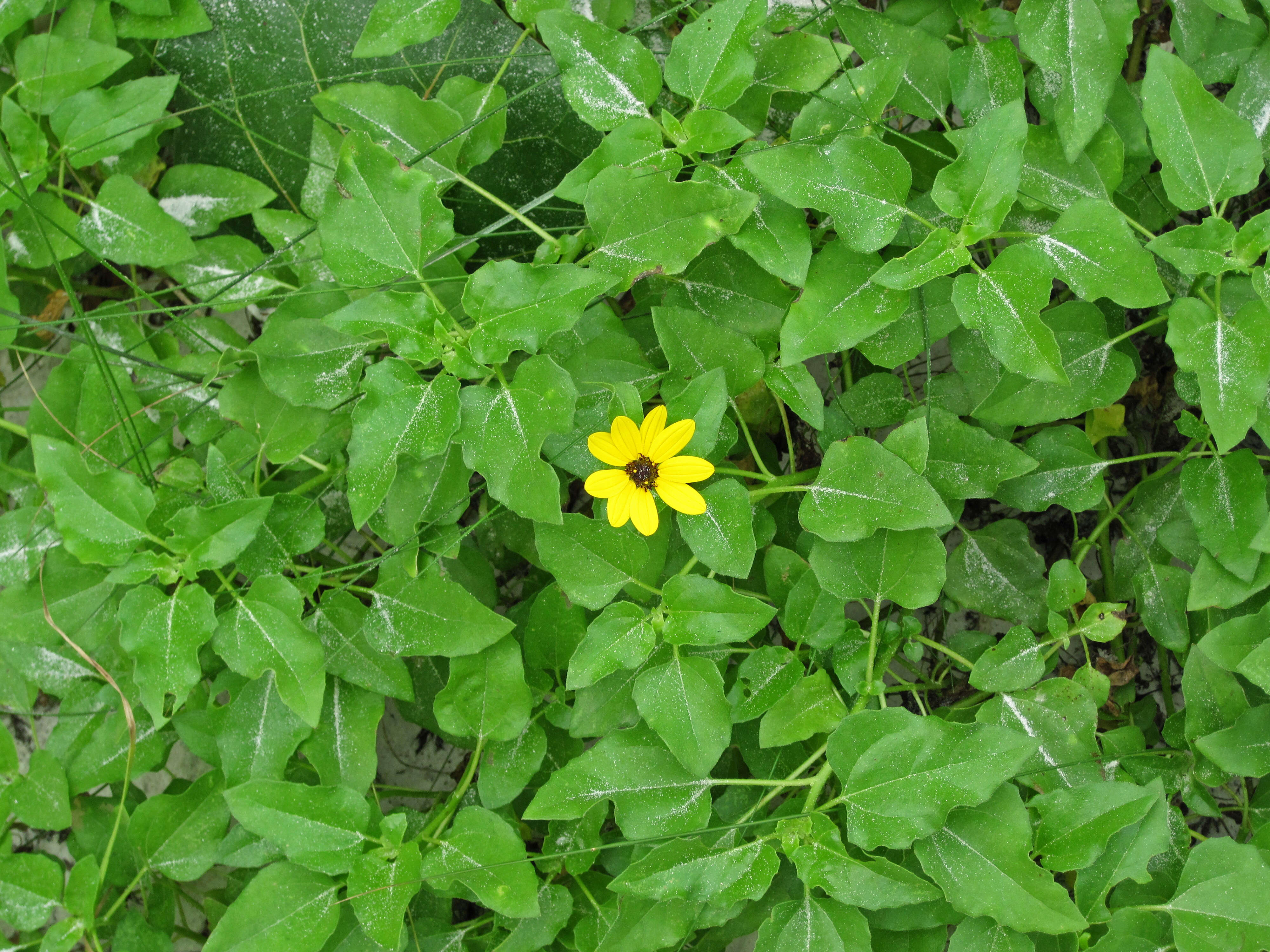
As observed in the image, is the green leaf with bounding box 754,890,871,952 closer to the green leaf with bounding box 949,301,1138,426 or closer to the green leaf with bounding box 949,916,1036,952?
the green leaf with bounding box 949,916,1036,952

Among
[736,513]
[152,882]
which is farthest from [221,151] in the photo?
[152,882]

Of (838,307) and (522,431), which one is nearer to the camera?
(522,431)

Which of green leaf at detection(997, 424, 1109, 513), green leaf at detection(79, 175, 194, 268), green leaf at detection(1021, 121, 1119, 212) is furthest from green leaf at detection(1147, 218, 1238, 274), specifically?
green leaf at detection(79, 175, 194, 268)

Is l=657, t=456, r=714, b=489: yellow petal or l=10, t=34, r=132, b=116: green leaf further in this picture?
l=10, t=34, r=132, b=116: green leaf

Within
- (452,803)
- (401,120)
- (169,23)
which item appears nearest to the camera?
(401,120)

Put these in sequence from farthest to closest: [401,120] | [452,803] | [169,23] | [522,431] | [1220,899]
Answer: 1. [169,23]
2. [452,803]
3. [401,120]
4. [1220,899]
5. [522,431]

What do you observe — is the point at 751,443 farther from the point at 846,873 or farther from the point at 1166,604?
the point at 1166,604

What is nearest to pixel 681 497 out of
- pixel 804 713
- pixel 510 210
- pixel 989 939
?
pixel 804 713
